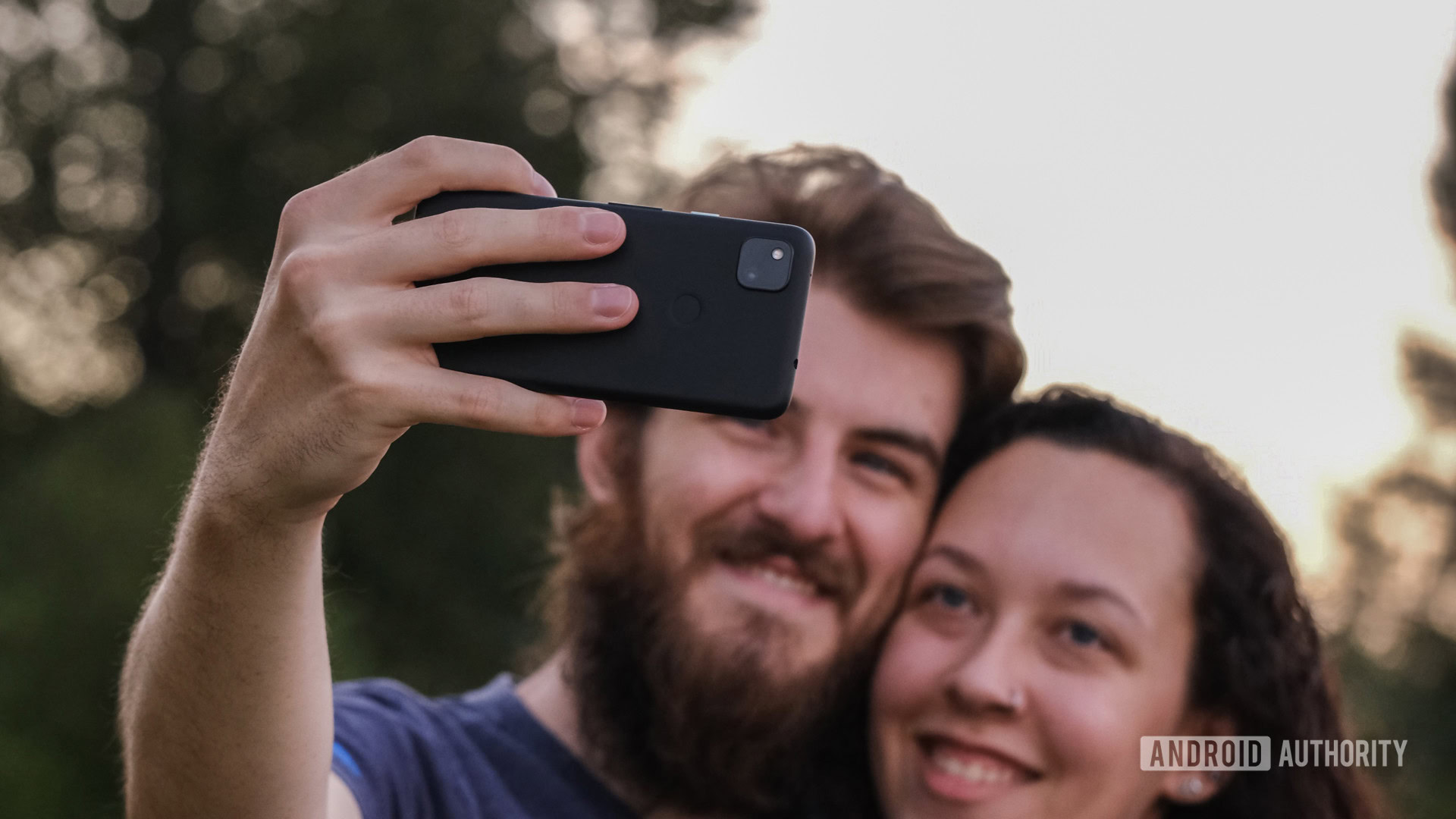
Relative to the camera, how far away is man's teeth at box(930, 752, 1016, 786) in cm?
→ 299

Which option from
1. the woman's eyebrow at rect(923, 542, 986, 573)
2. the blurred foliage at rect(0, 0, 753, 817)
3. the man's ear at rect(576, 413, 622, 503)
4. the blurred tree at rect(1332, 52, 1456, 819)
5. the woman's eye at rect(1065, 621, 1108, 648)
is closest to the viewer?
the woman's eye at rect(1065, 621, 1108, 648)

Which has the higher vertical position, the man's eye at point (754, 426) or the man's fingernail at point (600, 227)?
the man's fingernail at point (600, 227)

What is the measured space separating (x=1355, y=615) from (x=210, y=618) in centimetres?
2562

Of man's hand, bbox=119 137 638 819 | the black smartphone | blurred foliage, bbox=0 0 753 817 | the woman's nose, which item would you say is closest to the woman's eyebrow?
the woman's nose

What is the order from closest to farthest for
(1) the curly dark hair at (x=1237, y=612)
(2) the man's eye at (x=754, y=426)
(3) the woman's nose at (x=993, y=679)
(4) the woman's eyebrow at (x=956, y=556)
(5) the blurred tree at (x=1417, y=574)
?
(3) the woman's nose at (x=993, y=679)
(4) the woman's eyebrow at (x=956, y=556)
(1) the curly dark hair at (x=1237, y=612)
(2) the man's eye at (x=754, y=426)
(5) the blurred tree at (x=1417, y=574)

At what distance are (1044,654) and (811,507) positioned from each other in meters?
0.70

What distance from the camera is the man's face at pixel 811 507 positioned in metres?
3.27

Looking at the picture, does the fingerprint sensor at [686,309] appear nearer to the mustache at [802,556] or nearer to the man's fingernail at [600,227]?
the man's fingernail at [600,227]

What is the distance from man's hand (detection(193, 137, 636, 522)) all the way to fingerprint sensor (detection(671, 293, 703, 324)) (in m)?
0.13

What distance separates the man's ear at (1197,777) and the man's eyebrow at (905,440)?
950 millimetres

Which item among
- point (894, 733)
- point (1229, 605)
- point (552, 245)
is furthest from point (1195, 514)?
point (552, 245)

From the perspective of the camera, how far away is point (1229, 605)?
129 inches

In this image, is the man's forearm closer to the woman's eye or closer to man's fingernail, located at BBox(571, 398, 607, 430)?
man's fingernail, located at BBox(571, 398, 607, 430)

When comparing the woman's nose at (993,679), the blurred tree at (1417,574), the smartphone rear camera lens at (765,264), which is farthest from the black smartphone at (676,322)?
the blurred tree at (1417,574)
